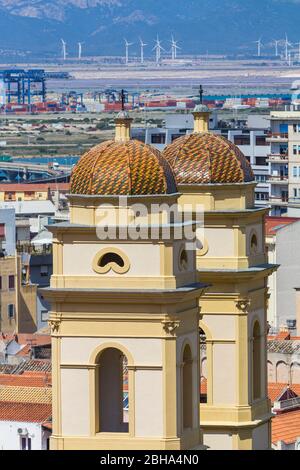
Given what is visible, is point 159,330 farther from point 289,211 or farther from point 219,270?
point 289,211

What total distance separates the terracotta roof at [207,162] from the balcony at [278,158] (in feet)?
315

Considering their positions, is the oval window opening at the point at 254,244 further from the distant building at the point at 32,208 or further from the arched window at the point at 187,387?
the distant building at the point at 32,208

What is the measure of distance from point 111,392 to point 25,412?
22.7 metres

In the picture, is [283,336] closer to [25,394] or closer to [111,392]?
[25,394]

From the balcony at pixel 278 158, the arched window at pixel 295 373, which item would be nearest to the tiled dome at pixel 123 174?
the arched window at pixel 295 373

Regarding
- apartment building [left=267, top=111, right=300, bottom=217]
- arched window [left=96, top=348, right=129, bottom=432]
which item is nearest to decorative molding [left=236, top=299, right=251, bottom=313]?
arched window [left=96, top=348, right=129, bottom=432]

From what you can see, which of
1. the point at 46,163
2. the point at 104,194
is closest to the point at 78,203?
the point at 104,194

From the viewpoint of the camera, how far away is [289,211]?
113 m

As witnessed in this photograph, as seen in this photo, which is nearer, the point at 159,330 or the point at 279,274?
the point at 159,330

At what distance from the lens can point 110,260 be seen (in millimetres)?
25109

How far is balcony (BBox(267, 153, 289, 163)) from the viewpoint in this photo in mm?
125562

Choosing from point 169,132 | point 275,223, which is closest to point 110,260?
point 275,223

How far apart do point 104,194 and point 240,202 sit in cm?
380

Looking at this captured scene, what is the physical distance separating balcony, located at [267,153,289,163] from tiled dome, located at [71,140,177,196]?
9980 centimetres
